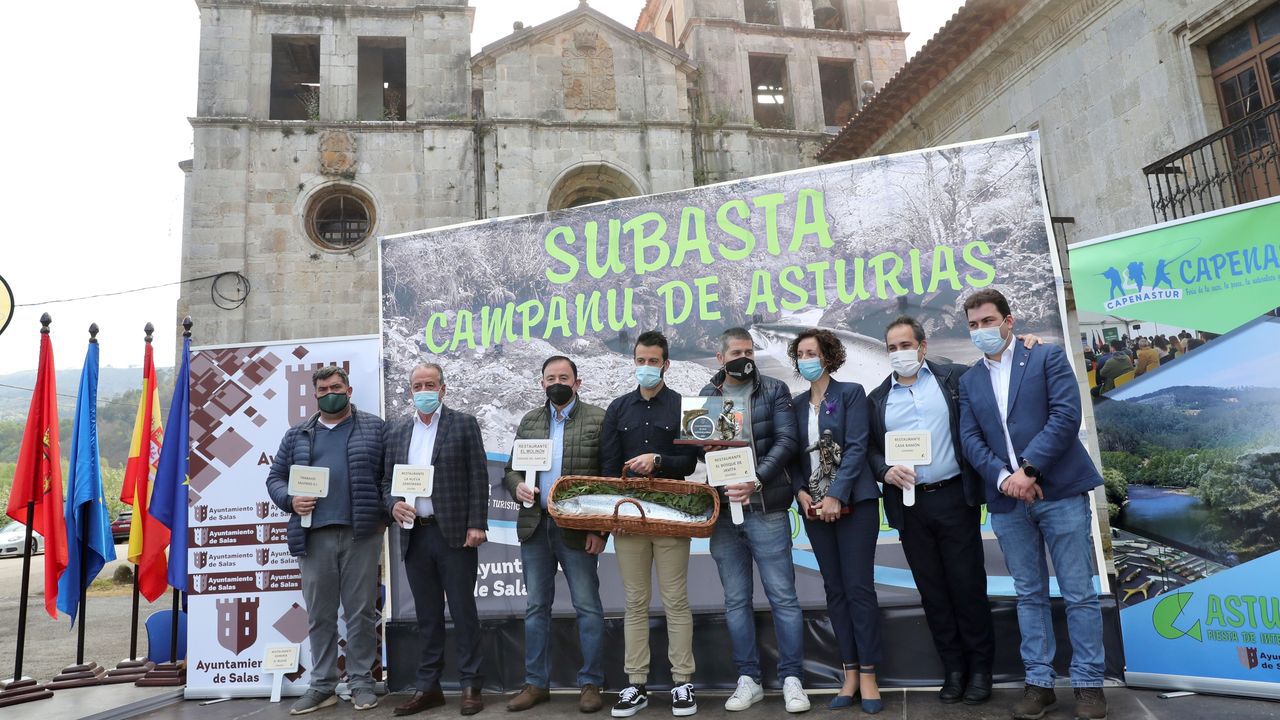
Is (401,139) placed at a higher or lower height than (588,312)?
higher

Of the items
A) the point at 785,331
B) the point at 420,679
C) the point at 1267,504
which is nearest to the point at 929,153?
the point at 785,331

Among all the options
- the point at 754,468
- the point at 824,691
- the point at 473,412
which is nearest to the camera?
the point at 754,468

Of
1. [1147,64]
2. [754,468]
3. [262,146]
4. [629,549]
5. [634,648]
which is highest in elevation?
[262,146]

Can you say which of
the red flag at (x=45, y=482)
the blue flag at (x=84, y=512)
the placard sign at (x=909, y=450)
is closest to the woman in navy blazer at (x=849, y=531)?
the placard sign at (x=909, y=450)

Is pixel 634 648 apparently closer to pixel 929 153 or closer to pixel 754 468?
pixel 754 468

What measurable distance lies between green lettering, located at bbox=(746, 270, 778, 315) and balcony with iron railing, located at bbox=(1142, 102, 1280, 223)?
19.9ft

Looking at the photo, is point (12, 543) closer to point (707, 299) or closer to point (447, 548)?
point (447, 548)

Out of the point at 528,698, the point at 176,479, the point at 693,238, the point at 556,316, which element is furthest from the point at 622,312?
the point at 176,479

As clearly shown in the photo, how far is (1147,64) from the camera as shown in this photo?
9492 millimetres

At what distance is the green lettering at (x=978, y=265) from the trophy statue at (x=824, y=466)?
1.45 meters

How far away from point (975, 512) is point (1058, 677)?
1155mm

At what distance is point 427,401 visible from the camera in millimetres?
5215

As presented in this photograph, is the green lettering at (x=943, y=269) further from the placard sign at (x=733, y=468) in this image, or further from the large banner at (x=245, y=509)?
the large banner at (x=245, y=509)

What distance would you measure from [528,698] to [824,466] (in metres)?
2.31
